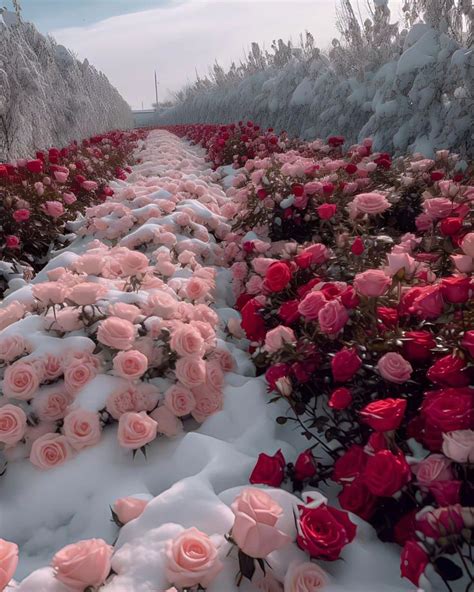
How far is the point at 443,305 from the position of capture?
153cm

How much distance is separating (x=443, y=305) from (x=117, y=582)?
46.0 inches

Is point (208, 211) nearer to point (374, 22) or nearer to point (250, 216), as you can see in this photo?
point (250, 216)

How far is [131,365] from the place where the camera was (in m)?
1.99

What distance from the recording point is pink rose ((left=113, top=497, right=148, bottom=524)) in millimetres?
1557

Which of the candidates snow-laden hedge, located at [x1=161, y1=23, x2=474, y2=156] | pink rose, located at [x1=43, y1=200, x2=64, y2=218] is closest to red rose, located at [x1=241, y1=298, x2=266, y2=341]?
pink rose, located at [x1=43, y1=200, x2=64, y2=218]

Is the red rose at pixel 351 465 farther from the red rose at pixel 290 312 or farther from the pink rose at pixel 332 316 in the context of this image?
the red rose at pixel 290 312

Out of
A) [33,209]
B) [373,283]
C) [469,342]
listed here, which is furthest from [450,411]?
[33,209]

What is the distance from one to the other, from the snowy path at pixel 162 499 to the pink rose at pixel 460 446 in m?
0.37

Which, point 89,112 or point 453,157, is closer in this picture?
point 453,157

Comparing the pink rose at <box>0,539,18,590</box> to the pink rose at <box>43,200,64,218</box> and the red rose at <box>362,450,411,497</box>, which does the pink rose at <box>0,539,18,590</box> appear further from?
the pink rose at <box>43,200,64,218</box>

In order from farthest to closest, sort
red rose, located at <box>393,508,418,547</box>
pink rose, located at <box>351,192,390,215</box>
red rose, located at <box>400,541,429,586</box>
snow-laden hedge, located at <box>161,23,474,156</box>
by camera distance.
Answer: snow-laden hedge, located at <box>161,23,474,156</box>
pink rose, located at <box>351,192,390,215</box>
red rose, located at <box>393,508,418,547</box>
red rose, located at <box>400,541,429,586</box>

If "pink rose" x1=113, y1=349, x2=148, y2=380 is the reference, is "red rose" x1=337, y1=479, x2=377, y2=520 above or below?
below

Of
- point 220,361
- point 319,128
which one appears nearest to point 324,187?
point 220,361

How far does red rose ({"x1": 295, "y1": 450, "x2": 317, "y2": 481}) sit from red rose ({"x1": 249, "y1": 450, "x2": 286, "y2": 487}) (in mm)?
56
